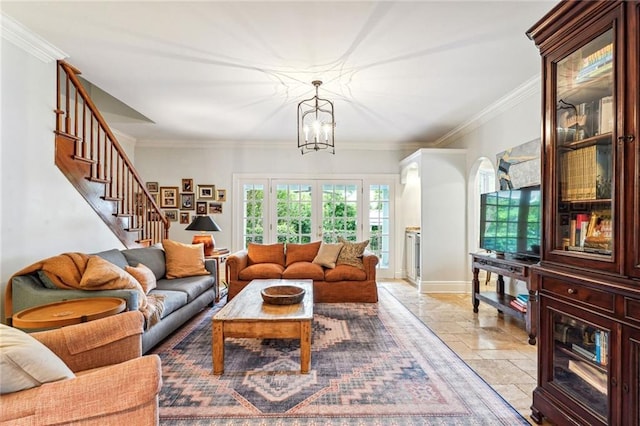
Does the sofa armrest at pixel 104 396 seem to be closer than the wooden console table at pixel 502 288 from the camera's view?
Yes

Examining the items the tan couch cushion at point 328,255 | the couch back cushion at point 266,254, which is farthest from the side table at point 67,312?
the tan couch cushion at point 328,255

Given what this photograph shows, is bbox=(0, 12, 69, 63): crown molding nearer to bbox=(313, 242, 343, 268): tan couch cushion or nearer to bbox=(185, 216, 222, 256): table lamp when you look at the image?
bbox=(185, 216, 222, 256): table lamp

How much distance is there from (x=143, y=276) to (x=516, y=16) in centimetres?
371

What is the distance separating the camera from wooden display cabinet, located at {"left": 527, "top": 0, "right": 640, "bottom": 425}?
142 centimetres

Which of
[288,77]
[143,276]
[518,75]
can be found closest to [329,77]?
[288,77]

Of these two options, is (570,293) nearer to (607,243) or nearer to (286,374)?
(607,243)

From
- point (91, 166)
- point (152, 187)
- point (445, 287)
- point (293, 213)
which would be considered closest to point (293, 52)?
point (91, 166)

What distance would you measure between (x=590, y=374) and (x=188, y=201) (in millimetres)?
5956

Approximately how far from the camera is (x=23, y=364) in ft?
3.55

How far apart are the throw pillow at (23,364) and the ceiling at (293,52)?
2.08 metres

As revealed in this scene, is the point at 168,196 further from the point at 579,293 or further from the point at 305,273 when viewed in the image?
the point at 579,293

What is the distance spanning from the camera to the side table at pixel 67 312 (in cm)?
193

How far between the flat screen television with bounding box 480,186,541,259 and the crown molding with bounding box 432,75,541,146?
106cm

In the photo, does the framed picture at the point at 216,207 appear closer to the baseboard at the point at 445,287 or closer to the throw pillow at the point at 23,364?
the baseboard at the point at 445,287
